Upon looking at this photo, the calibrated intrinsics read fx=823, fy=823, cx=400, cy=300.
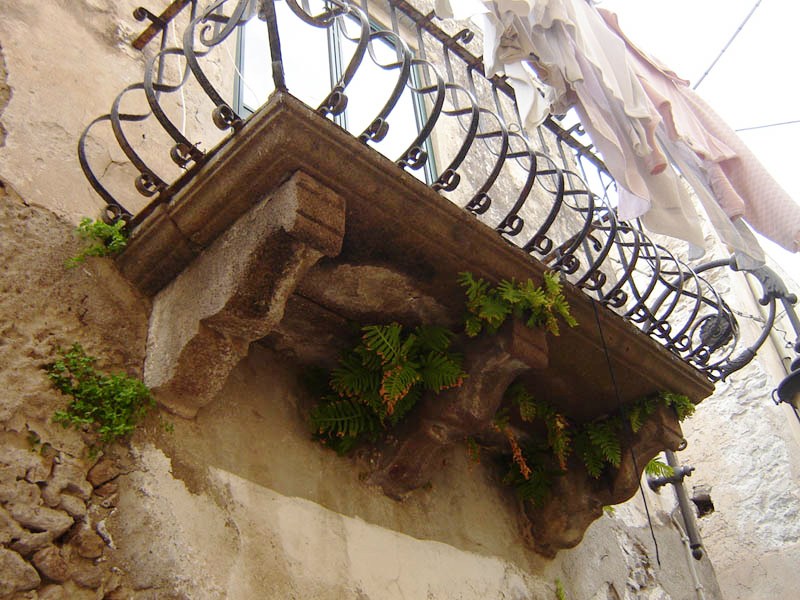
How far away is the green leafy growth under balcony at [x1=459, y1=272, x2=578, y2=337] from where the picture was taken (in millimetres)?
2830

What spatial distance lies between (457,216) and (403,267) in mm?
247

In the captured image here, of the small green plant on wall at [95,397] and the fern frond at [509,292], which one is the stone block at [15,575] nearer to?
the small green plant on wall at [95,397]

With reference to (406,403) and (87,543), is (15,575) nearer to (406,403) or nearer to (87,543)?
(87,543)

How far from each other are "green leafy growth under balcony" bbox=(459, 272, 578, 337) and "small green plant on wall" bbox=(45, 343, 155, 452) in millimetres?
1112

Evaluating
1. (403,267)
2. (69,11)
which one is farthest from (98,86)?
(403,267)

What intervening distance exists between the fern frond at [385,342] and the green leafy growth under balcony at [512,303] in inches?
10.2

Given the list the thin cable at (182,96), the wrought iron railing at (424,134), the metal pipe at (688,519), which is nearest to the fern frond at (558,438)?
the wrought iron railing at (424,134)

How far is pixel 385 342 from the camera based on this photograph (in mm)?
2805

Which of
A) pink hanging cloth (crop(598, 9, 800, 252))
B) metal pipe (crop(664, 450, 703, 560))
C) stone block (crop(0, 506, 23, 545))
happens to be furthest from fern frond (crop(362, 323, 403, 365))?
metal pipe (crop(664, 450, 703, 560))

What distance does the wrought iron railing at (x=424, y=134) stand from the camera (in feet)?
8.20

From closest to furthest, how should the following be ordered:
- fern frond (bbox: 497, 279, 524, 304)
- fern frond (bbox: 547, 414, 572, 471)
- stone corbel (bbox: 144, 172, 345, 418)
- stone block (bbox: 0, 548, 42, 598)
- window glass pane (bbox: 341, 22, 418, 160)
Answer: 1. stone block (bbox: 0, 548, 42, 598)
2. stone corbel (bbox: 144, 172, 345, 418)
3. fern frond (bbox: 497, 279, 524, 304)
4. fern frond (bbox: 547, 414, 572, 471)
5. window glass pane (bbox: 341, 22, 418, 160)

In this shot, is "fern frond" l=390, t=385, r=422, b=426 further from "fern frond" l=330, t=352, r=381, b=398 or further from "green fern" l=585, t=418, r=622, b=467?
"green fern" l=585, t=418, r=622, b=467

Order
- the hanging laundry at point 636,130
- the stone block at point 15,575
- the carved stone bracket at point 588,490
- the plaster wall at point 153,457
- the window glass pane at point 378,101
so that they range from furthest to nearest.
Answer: the window glass pane at point 378,101 < the carved stone bracket at point 588,490 < the hanging laundry at point 636,130 < the plaster wall at point 153,457 < the stone block at point 15,575

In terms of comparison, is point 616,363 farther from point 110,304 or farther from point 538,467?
point 110,304
